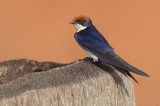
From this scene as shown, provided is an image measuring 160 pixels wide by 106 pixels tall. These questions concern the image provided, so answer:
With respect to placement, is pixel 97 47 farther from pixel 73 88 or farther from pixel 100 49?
pixel 73 88

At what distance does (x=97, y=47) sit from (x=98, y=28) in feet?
12.8

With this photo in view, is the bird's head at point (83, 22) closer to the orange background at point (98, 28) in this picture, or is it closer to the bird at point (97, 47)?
the bird at point (97, 47)

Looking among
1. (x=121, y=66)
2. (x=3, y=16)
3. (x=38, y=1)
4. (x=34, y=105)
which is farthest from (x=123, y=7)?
(x=34, y=105)

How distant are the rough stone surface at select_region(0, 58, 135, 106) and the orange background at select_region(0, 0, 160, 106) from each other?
322 centimetres

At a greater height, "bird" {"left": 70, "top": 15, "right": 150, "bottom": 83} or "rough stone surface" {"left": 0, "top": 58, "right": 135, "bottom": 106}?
"bird" {"left": 70, "top": 15, "right": 150, "bottom": 83}

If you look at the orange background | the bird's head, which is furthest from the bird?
the orange background

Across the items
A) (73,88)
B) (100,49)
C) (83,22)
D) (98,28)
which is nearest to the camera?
(73,88)

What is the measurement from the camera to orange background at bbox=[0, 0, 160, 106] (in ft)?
21.1

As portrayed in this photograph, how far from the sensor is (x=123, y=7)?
749 cm

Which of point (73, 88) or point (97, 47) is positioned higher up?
point (97, 47)

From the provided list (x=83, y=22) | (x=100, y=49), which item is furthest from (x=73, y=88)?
(x=83, y=22)

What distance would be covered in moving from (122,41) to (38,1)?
74.6 inches

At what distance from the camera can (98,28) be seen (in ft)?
23.3

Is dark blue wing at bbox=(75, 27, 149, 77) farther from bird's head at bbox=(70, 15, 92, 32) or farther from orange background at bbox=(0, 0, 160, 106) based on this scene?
orange background at bbox=(0, 0, 160, 106)
